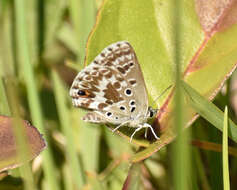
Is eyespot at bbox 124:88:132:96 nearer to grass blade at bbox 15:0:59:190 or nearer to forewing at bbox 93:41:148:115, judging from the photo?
forewing at bbox 93:41:148:115

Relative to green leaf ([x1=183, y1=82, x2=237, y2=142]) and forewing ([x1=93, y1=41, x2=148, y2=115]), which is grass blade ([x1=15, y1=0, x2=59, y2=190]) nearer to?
forewing ([x1=93, y1=41, x2=148, y2=115])

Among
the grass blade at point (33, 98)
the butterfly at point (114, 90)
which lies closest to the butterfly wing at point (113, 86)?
the butterfly at point (114, 90)

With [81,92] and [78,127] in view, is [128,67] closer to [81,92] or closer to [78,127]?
[81,92]

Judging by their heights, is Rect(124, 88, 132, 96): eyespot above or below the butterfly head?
above

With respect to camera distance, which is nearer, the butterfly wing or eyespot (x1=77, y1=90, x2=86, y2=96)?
the butterfly wing

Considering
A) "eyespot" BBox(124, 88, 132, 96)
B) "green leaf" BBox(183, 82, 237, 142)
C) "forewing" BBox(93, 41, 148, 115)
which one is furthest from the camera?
"eyespot" BBox(124, 88, 132, 96)

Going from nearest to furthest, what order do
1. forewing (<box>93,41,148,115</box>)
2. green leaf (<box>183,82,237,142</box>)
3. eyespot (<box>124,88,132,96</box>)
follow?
green leaf (<box>183,82,237,142</box>) < forewing (<box>93,41,148,115</box>) < eyespot (<box>124,88,132,96</box>)

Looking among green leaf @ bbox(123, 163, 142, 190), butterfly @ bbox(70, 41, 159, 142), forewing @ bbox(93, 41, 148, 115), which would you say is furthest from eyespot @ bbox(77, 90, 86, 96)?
green leaf @ bbox(123, 163, 142, 190)

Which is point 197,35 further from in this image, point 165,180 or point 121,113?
point 165,180

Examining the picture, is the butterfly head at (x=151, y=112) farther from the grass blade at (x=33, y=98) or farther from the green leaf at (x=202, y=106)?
the grass blade at (x=33, y=98)
